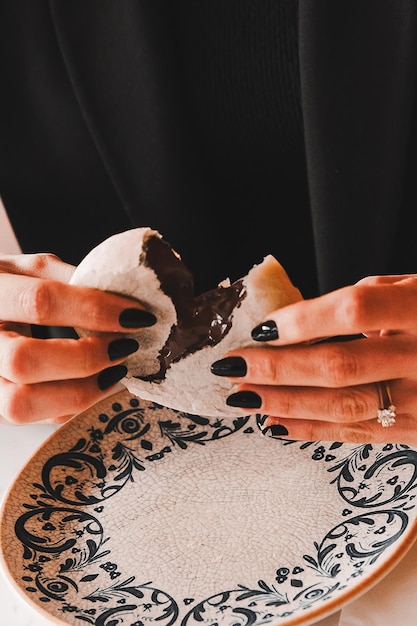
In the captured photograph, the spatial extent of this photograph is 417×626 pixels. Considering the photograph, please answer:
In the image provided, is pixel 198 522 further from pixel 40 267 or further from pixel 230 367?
pixel 40 267

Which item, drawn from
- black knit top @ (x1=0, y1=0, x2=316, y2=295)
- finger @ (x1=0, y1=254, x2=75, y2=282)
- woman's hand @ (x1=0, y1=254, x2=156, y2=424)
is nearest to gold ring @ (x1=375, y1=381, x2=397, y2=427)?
woman's hand @ (x1=0, y1=254, x2=156, y2=424)

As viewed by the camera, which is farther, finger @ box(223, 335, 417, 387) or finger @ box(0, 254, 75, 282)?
finger @ box(0, 254, 75, 282)

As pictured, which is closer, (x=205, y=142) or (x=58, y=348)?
(x=58, y=348)

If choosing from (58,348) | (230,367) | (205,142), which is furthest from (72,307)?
(205,142)

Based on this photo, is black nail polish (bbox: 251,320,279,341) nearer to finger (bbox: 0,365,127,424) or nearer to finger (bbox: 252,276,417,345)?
finger (bbox: 252,276,417,345)

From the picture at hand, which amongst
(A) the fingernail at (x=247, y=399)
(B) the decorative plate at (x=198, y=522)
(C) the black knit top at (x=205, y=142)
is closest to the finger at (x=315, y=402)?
(A) the fingernail at (x=247, y=399)

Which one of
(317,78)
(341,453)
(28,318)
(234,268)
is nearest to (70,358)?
(28,318)

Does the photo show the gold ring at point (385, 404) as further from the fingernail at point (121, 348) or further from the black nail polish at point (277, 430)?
the fingernail at point (121, 348)
